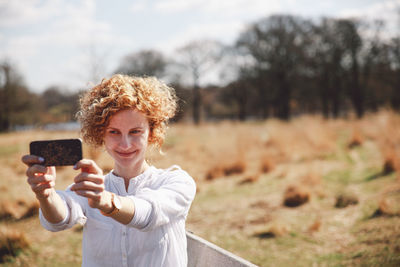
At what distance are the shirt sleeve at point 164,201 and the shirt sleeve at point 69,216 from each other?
32 centimetres

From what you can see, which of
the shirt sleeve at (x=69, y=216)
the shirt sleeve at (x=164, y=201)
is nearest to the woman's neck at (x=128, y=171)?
the shirt sleeve at (x=164, y=201)

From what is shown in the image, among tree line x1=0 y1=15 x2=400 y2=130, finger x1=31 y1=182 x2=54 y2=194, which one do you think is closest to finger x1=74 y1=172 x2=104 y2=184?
finger x1=31 y1=182 x2=54 y2=194

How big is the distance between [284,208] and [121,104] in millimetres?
5123

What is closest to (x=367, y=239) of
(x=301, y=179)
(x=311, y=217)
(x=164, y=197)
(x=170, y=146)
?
(x=311, y=217)

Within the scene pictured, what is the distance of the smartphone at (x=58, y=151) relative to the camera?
127 cm

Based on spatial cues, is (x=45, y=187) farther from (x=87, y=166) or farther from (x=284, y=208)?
(x=284, y=208)

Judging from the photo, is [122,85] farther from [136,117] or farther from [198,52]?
[198,52]

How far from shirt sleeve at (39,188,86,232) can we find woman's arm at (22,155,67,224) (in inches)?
1.2

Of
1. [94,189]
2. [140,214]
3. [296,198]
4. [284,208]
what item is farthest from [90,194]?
[296,198]

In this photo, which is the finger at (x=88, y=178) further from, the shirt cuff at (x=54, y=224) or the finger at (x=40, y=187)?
the shirt cuff at (x=54, y=224)

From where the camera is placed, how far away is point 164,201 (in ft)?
4.94

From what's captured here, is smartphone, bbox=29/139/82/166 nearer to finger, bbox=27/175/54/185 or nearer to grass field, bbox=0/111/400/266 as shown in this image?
finger, bbox=27/175/54/185

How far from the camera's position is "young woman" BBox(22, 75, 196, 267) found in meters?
1.54

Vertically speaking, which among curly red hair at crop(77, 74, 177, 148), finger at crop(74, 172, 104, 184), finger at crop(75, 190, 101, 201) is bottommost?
finger at crop(75, 190, 101, 201)
